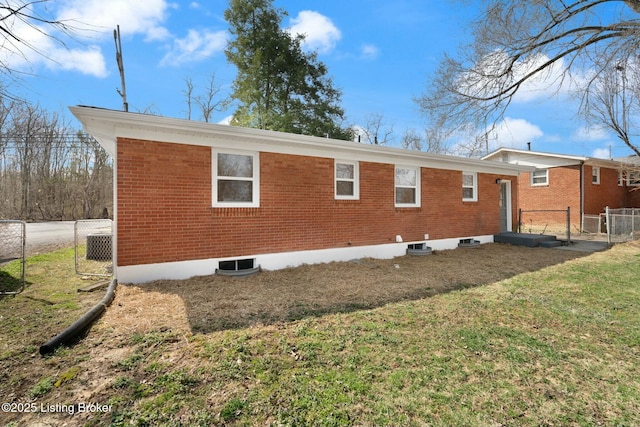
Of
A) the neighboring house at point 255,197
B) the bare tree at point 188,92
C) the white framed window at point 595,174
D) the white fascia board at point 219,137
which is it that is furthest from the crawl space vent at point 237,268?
the white framed window at point 595,174

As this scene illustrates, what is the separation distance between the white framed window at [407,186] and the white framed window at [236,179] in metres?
4.60

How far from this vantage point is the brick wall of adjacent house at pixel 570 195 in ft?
55.7

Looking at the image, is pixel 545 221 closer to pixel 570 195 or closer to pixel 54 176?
pixel 570 195

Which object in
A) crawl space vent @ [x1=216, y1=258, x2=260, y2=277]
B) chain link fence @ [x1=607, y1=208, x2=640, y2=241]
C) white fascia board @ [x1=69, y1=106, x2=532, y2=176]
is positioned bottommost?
crawl space vent @ [x1=216, y1=258, x2=260, y2=277]

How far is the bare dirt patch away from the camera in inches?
161

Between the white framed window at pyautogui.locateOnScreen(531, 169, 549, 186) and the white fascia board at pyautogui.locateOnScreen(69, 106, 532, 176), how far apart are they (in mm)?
13418

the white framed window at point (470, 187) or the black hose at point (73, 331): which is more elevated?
the white framed window at point (470, 187)

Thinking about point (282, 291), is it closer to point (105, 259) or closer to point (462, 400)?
point (462, 400)

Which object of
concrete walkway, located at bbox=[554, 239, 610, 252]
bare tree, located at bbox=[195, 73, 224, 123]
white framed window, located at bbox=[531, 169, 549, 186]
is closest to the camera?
concrete walkway, located at bbox=[554, 239, 610, 252]

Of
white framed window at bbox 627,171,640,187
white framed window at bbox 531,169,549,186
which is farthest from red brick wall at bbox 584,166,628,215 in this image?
white framed window at bbox 531,169,549,186

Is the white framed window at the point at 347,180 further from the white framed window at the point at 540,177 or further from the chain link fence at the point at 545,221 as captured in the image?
the white framed window at the point at 540,177

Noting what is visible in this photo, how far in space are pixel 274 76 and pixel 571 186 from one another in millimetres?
19114

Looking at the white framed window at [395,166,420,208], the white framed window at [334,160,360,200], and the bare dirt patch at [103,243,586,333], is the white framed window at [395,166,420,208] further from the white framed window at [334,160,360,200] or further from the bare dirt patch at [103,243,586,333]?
the bare dirt patch at [103,243,586,333]

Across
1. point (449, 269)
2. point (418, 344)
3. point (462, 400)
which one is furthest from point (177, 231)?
point (449, 269)
